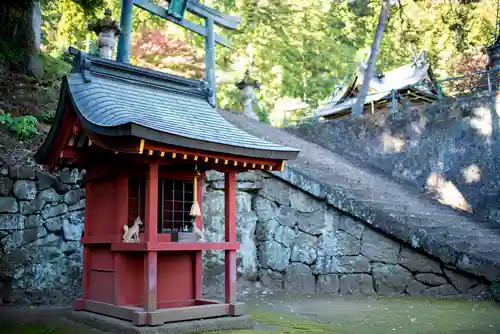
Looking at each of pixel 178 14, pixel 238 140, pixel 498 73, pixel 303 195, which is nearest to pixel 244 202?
pixel 303 195

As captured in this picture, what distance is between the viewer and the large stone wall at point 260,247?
8.44 metres

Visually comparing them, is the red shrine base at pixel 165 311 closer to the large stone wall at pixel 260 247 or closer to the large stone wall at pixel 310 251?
the large stone wall at pixel 260 247

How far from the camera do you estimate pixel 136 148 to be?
224 inches

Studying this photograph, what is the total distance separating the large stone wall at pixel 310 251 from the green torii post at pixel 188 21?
7.68 feet

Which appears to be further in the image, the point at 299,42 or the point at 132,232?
the point at 299,42

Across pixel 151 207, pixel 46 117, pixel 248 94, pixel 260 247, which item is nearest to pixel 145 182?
pixel 151 207

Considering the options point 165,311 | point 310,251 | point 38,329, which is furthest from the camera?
point 310,251

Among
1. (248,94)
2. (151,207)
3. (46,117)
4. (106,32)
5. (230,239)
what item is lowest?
(230,239)

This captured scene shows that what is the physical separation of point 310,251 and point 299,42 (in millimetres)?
14940

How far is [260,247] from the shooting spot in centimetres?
1048

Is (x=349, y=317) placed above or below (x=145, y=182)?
below

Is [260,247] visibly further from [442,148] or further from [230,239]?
[442,148]

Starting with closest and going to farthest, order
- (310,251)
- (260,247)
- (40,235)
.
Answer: (40,235)
(310,251)
(260,247)

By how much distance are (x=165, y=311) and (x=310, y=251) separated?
4.50 metres
